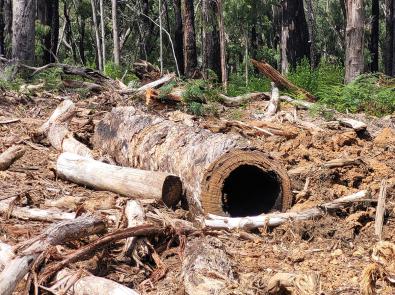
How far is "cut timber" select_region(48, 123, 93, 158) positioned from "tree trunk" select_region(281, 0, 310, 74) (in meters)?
9.74

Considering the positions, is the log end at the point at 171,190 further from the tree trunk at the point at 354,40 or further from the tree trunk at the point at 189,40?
the tree trunk at the point at 189,40

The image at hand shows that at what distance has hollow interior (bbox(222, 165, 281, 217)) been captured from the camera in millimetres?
6328

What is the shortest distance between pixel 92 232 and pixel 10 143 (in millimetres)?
4072

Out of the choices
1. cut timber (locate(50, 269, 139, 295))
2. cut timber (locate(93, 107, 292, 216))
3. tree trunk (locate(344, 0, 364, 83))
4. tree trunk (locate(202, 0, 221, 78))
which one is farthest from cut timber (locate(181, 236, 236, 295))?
tree trunk (locate(202, 0, 221, 78))

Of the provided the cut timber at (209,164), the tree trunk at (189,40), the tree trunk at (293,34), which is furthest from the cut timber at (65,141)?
the tree trunk at (293,34)

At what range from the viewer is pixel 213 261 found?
4.68 meters

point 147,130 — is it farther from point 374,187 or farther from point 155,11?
point 155,11

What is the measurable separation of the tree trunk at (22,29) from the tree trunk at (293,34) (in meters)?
7.07

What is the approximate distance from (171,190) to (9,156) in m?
2.31

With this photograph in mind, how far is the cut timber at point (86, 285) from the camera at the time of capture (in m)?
4.24

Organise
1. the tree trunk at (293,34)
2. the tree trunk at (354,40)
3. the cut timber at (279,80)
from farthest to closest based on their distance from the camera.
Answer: the tree trunk at (293,34) → the tree trunk at (354,40) → the cut timber at (279,80)

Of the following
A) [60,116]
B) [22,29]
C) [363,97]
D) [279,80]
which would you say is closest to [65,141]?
[60,116]

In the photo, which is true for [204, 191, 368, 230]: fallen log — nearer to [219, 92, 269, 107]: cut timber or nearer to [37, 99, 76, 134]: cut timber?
[37, 99, 76, 134]: cut timber

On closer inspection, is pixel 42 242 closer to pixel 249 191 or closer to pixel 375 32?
pixel 249 191
